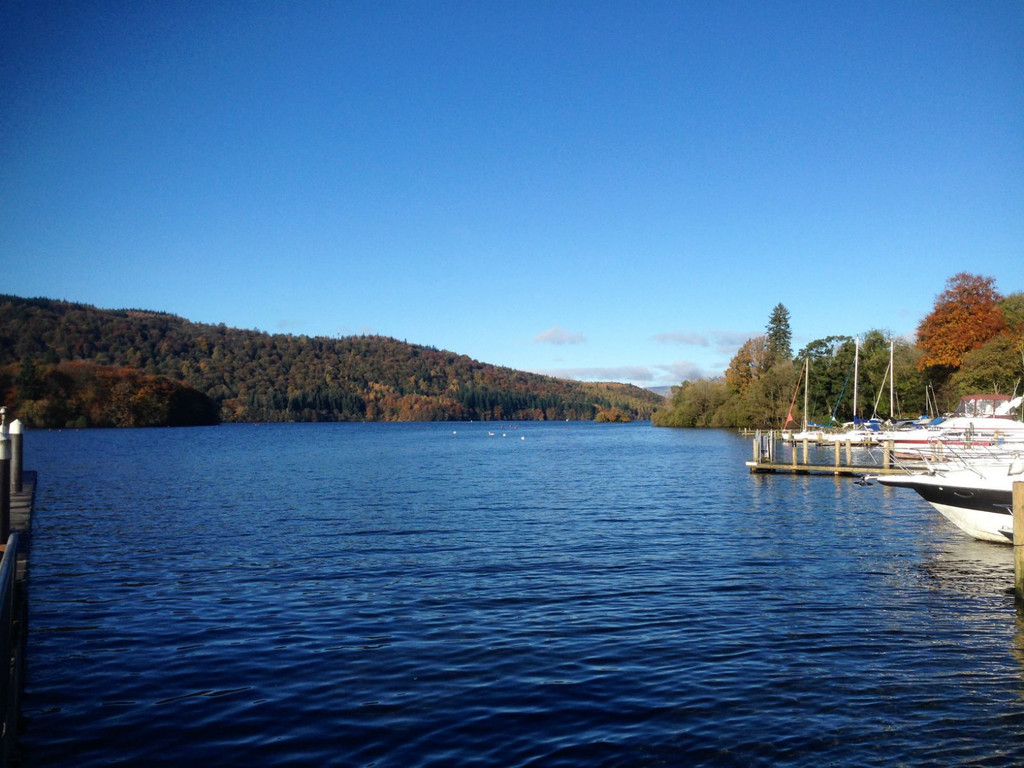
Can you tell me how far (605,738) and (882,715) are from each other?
326 centimetres

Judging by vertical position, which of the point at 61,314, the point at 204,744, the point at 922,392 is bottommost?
the point at 204,744

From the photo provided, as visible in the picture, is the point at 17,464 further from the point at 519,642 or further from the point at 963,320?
the point at 963,320

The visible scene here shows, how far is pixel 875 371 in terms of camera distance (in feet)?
306

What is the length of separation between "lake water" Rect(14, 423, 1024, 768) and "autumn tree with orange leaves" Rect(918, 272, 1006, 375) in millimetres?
52355

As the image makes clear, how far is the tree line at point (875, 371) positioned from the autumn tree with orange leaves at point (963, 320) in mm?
83

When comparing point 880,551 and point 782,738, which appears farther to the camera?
point 880,551

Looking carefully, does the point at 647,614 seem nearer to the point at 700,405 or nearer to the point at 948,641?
the point at 948,641

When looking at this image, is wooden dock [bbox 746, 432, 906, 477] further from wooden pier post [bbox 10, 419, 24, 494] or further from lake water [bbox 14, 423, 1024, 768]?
wooden pier post [bbox 10, 419, 24, 494]

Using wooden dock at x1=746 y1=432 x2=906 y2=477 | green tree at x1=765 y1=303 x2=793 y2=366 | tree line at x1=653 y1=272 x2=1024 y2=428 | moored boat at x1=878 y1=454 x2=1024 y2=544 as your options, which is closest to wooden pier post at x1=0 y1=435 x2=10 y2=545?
moored boat at x1=878 y1=454 x2=1024 y2=544

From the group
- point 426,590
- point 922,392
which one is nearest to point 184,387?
point 922,392

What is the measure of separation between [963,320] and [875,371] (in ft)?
75.1

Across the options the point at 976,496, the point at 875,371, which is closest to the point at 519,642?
the point at 976,496

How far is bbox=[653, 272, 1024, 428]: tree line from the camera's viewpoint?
64062 millimetres

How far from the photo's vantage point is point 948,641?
11977mm
